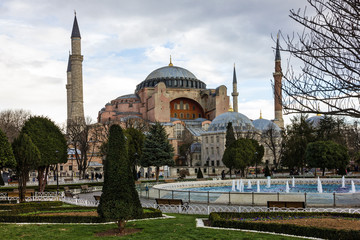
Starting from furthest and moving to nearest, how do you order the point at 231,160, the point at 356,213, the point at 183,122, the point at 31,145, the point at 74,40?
the point at 183,122 → the point at 74,40 → the point at 231,160 → the point at 31,145 → the point at 356,213

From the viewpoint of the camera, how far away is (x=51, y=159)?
69.9 ft

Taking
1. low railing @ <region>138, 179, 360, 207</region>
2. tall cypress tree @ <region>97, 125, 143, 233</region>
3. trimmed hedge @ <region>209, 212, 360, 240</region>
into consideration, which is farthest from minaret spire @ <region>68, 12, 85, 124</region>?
tall cypress tree @ <region>97, 125, 143, 233</region>

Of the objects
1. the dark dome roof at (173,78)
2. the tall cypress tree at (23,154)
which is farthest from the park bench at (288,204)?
the dark dome roof at (173,78)

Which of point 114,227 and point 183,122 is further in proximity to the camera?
point 183,122

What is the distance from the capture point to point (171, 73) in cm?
7488

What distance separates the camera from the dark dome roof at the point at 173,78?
73.1m

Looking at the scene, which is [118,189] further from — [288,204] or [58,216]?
[288,204]

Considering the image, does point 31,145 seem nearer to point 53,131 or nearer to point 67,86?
point 53,131

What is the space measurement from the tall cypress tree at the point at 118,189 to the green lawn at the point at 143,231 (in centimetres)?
52

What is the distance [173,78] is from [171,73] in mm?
1892

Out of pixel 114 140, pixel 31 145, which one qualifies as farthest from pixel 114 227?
pixel 31 145

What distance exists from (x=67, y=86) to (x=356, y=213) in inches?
2519

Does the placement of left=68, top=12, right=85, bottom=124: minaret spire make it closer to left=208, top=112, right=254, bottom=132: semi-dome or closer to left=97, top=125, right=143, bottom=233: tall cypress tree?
left=208, top=112, right=254, bottom=132: semi-dome

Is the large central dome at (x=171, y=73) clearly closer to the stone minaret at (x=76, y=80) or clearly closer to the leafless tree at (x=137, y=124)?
the leafless tree at (x=137, y=124)
